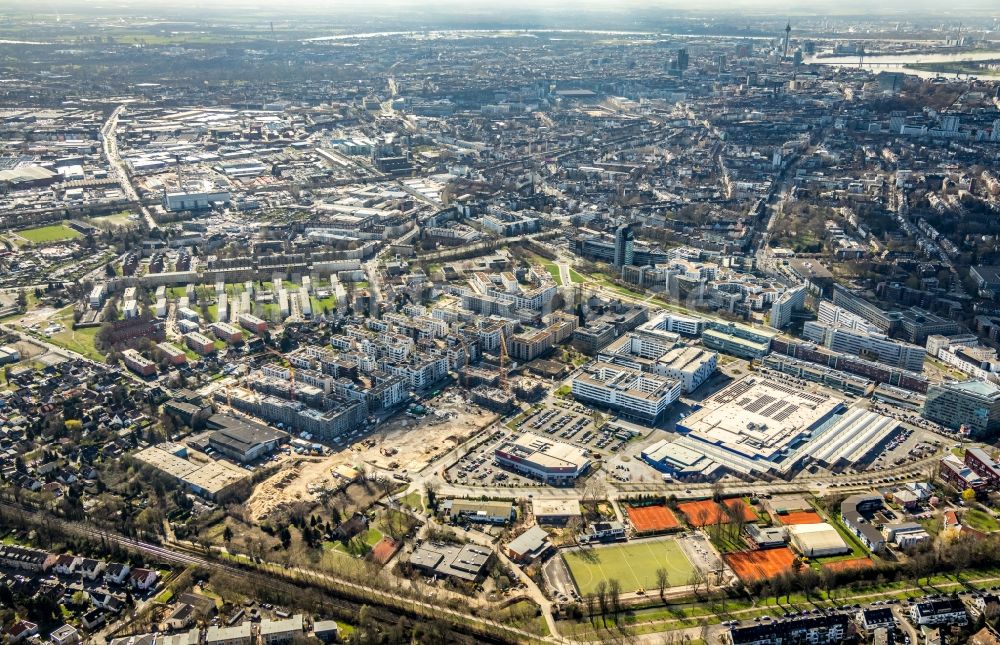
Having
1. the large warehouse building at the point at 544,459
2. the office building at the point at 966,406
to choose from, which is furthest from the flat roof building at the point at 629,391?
the office building at the point at 966,406

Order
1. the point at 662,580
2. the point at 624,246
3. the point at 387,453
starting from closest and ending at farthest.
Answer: the point at 662,580
the point at 387,453
the point at 624,246

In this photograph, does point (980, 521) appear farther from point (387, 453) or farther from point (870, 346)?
point (387, 453)

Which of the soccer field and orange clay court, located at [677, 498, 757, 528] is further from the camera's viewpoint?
orange clay court, located at [677, 498, 757, 528]

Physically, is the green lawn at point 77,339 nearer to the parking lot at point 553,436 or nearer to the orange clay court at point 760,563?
the parking lot at point 553,436

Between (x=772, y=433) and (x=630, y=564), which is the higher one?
(x=772, y=433)

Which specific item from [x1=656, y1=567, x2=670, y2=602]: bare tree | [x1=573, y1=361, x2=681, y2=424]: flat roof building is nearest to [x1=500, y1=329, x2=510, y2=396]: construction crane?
[x1=573, y1=361, x2=681, y2=424]: flat roof building

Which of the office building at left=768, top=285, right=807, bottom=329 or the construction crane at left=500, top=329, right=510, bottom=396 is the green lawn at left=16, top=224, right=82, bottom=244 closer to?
the construction crane at left=500, top=329, right=510, bottom=396

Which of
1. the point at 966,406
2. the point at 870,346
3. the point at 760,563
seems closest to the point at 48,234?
the point at 760,563
